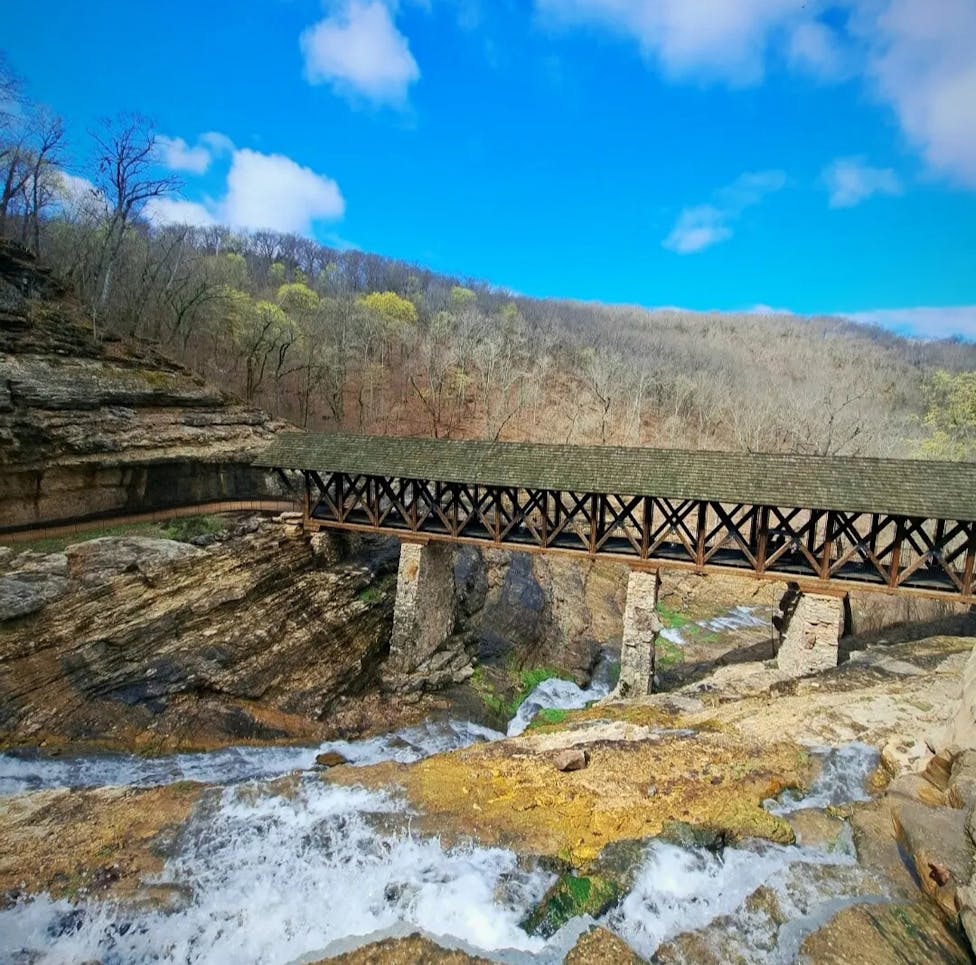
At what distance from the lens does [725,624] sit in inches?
850

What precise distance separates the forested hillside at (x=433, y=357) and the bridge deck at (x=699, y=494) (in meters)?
10.6

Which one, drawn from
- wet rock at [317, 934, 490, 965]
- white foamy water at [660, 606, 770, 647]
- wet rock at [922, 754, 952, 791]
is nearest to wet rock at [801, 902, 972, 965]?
wet rock at [922, 754, 952, 791]

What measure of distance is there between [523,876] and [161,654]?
8.48 m

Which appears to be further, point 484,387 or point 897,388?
point 897,388

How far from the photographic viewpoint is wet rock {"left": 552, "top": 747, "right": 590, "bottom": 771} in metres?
6.92

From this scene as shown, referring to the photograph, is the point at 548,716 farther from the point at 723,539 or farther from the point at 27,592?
the point at 27,592

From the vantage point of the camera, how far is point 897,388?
61.0 meters

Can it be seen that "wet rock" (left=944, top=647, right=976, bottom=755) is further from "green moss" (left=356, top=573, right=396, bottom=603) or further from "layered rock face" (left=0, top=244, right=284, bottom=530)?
"layered rock face" (left=0, top=244, right=284, bottom=530)

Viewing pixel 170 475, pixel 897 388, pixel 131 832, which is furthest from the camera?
pixel 897 388

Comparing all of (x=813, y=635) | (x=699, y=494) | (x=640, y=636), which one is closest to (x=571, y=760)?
(x=640, y=636)

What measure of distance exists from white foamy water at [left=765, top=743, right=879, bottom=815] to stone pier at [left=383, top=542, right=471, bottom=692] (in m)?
9.08

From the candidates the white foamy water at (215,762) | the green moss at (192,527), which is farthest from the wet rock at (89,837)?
the green moss at (192,527)

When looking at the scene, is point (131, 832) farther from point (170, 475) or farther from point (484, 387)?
point (484, 387)

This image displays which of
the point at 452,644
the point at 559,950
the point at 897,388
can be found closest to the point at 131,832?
the point at 559,950
